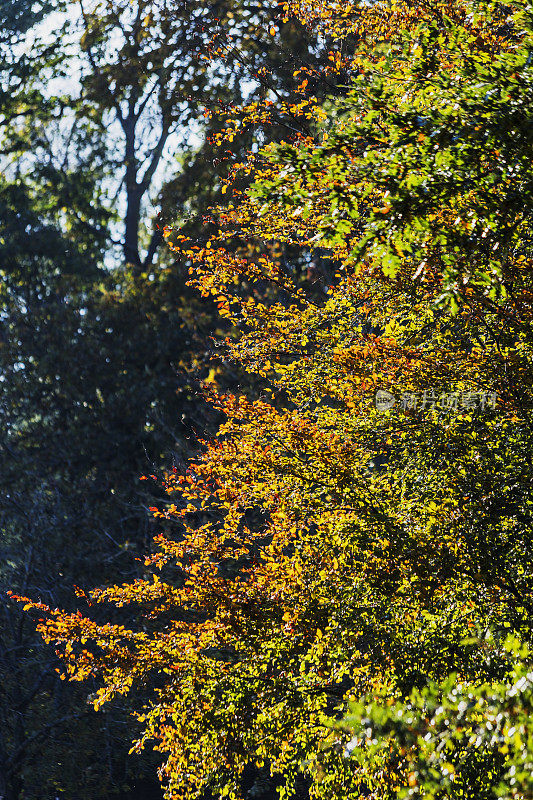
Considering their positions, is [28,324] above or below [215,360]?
above

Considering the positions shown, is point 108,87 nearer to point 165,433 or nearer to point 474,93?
point 165,433

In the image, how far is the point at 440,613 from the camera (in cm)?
541

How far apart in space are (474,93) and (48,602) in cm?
1099

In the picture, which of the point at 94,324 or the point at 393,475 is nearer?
the point at 393,475

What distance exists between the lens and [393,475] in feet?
20.1

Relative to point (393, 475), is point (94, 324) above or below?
above

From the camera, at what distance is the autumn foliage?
4090 millimetres

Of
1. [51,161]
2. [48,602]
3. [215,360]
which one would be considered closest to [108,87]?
[51,161]

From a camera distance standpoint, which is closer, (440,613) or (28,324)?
(440,613)

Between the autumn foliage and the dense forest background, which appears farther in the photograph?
the dense forest background

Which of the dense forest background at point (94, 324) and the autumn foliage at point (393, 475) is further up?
the dense forest background at point (94, 324)

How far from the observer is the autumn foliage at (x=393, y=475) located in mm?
4090

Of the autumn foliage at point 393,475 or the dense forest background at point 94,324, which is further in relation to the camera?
the dense forest background at point 94,324

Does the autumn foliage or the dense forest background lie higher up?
the dense forest background
